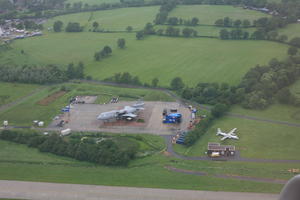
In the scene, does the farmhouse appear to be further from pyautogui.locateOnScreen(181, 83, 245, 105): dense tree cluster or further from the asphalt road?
pyautogui.locateOnScreen(181, 83, 245, 105): dense tree cluster

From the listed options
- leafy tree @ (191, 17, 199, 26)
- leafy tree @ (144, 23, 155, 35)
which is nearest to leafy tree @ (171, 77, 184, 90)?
leafy tree @ (144, 23, 155, 35)

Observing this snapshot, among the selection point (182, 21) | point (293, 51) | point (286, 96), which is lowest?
point (286, 96)

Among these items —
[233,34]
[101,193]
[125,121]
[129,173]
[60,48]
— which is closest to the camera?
[101,193]

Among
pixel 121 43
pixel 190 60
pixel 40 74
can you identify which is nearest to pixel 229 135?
pixel 190 60

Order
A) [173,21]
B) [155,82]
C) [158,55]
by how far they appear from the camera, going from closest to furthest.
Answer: [155,82], [158,55], [173,21]

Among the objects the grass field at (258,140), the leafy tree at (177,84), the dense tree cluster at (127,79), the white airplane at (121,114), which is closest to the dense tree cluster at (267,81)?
the grass field at (258,140)

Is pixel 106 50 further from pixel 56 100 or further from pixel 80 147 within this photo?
pixel 80 147

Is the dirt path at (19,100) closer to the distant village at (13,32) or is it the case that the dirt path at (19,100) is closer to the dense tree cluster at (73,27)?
the distant village at (13,32)
